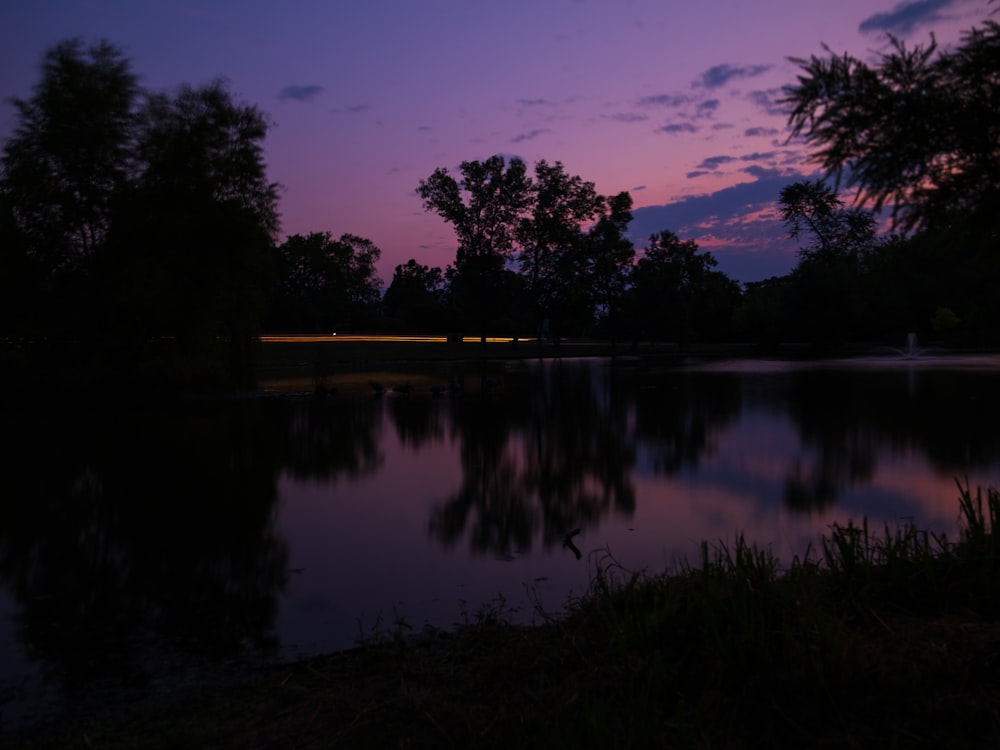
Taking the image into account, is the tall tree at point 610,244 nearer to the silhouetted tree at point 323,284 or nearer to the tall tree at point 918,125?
the silhouetted tree at point 323,284

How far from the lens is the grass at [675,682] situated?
325 centimetres

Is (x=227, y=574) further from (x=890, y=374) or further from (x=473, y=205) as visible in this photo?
(x=473, y=205)

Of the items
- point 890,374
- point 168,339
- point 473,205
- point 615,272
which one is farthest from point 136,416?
point 615,272

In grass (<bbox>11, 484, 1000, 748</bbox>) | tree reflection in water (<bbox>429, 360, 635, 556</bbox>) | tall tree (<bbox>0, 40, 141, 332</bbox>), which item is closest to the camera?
grass (<bbox>11, 484, 1000, 748</bbox>)

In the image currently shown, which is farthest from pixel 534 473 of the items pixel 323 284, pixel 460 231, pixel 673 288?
pixel 323 284

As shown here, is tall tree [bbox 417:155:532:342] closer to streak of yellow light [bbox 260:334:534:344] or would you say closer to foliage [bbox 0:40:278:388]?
streak of yellow light [bbox 260:334:534:344]

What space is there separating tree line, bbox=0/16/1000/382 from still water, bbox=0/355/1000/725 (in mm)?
3720

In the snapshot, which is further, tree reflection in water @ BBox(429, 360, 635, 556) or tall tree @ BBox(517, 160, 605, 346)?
tall tree @ BBox(517, 160, 605, 346)

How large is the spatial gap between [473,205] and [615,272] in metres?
16.9

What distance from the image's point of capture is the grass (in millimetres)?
3250

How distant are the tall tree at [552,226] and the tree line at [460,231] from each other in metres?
0.15

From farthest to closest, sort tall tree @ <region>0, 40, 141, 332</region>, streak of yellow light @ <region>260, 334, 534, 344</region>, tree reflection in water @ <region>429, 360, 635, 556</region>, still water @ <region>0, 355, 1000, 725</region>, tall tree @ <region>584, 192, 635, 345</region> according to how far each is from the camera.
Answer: tall tree @ <region>584, 192, 635, 345</region>
streak of yellow light @ <region>260, 334, 534, 344</region>
tall tree @ <region>0, 40, 141, 332</region>
tree reflection in water @ <region>429, 360, 635, 556</region>
still water @ <region>0, 355, 1000, 725</region>

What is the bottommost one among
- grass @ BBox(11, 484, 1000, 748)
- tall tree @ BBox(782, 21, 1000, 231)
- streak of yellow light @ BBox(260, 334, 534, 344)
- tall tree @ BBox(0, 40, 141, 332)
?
grass @ BBox(11, 484, 1000, 748)

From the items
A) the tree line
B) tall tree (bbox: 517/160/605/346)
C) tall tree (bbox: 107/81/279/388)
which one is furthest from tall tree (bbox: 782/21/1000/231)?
tall tree (bbox: 517/160/605/346)
